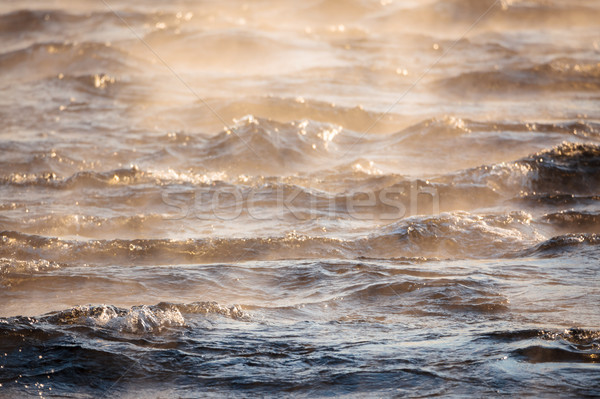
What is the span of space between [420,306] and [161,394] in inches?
76.5

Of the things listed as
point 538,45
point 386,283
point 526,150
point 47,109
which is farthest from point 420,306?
point 538,45

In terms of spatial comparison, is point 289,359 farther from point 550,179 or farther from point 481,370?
point 550,179

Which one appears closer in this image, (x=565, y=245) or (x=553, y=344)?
(x=553, y=344)

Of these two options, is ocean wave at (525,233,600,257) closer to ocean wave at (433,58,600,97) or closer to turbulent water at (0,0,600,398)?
turbulent water at (0,0,600,398)

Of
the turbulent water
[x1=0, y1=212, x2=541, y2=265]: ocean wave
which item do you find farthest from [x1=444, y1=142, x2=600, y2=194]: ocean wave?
[x1=0, y1=212, x2=541, y2=265]: ocean wave

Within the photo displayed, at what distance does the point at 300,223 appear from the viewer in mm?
7043

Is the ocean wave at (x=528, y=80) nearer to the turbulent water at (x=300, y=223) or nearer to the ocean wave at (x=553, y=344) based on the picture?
the turbulent water at (x=300, y=223)

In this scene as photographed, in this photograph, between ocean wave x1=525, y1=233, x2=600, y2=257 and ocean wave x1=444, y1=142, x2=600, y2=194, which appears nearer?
ocean wave x1=525, y1=233, x2=600, y2=257

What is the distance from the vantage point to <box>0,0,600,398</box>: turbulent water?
383cm

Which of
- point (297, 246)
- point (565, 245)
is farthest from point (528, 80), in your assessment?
point (297, 246)

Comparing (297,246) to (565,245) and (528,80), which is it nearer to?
(565,245)

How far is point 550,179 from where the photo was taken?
25.8ft

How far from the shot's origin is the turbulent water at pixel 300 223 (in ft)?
12.6

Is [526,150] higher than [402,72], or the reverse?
[402,72]
